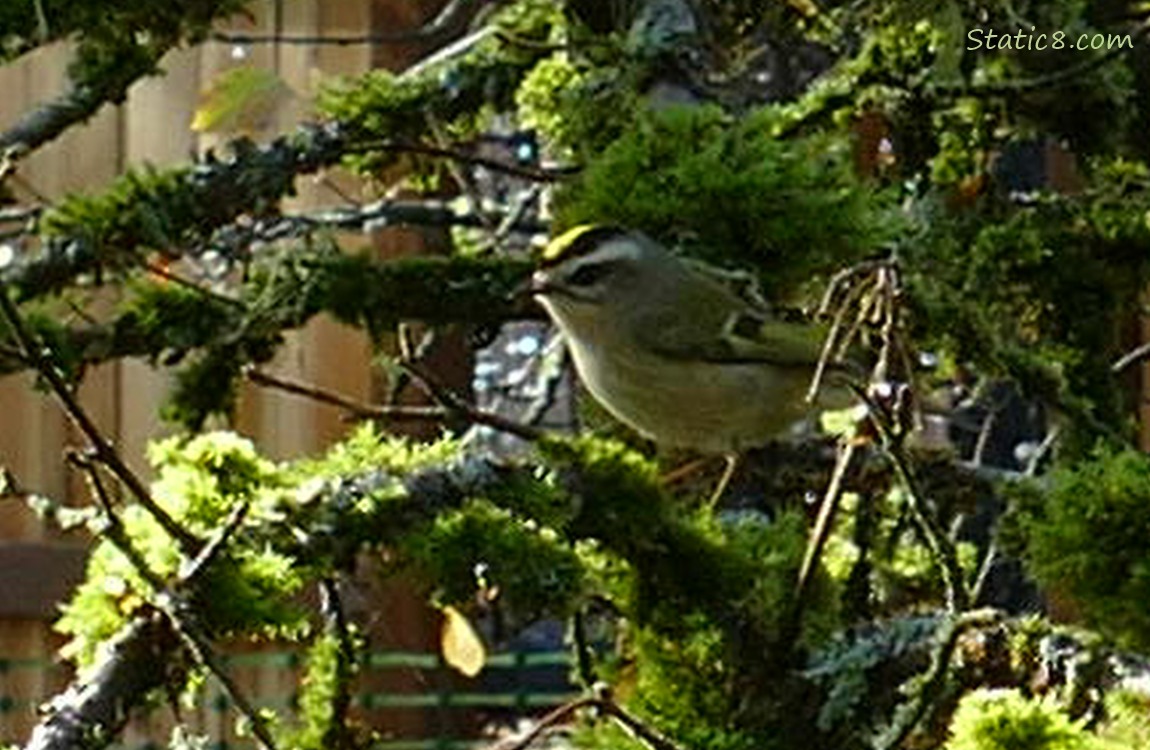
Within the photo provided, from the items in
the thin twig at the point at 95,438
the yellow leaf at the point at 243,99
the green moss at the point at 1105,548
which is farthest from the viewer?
the yellow leaf at the point at 243,99

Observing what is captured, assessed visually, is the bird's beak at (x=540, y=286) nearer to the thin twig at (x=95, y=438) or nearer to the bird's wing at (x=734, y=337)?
the bird's wing at (x=734, y=337)

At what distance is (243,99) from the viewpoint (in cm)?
256

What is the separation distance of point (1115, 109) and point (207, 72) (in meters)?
2.04

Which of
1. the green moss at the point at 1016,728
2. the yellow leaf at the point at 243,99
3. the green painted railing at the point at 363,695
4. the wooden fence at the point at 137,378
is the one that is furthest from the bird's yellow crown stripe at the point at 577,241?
the wooden fence at the point at 137,378

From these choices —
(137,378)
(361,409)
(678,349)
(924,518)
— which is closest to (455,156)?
(678,349)

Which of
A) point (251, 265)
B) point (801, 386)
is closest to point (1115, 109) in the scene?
point (801, 386)

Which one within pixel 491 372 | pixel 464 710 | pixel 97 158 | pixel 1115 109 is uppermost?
pixel 1115 109

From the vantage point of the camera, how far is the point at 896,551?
2.21 meters

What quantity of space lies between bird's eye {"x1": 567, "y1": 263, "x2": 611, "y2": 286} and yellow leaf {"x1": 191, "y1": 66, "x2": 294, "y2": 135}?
3.21 ft

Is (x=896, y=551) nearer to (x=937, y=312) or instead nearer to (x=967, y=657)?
(x=937, y=312)

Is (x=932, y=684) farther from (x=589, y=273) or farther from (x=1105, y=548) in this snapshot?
(x=589, y=273)

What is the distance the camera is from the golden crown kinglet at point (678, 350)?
1.58 metres

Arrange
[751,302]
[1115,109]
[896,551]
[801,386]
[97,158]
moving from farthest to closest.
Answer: [97,158]
[896,551]
[1115,109]
[801,386]
[751,302]

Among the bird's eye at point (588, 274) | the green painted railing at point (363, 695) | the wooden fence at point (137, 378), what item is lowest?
the green painted railing at point (363, 695)
